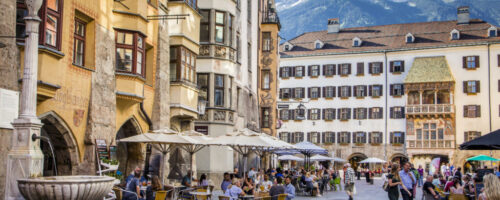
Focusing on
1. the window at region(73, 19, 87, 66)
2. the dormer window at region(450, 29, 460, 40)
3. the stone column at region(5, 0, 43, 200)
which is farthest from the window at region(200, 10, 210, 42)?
the dormer window at region(450, 29, 460, 40)

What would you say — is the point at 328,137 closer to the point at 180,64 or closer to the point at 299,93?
the point at 299,93

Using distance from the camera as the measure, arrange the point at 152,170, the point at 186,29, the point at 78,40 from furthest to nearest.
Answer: the point at 186,29 → the point at 152,170 → the point at 78,40

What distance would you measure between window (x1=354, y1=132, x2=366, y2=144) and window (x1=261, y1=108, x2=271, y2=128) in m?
25.0

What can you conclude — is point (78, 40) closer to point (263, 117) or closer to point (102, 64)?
point (102, 64)

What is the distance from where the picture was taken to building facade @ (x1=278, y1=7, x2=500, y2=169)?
63.2 meters

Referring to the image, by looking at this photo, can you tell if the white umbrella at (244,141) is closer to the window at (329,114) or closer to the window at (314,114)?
the window at (329,114)

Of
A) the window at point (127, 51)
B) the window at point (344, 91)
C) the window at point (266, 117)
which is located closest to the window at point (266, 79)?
the window at point (266, 117)

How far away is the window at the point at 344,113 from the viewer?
223 feet

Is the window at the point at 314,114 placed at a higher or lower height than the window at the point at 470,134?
higher

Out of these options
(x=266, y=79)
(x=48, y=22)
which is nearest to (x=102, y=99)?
(x=48, y=22)

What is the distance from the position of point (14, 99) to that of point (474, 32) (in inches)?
2392

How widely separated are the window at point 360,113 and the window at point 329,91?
3.37 meters

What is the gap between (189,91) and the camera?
1062 inches

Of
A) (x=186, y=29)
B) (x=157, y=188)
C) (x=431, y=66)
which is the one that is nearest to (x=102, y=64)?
(x=157, y=188)
